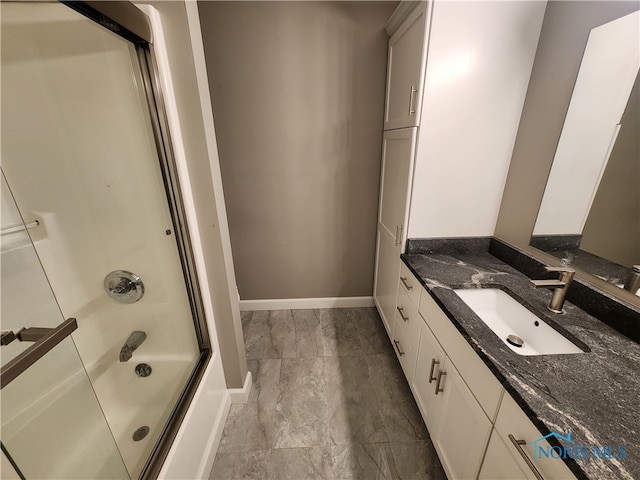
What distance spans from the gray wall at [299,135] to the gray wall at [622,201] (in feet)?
4.16

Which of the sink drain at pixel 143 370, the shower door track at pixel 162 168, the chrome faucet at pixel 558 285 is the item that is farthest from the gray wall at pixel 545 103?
the sink drain at pixel 143 370

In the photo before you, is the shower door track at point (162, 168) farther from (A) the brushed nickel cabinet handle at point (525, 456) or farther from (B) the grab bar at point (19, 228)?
(A) the brushed nickel cabinet handle at point (525, 456)

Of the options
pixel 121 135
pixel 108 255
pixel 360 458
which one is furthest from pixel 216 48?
pixel 360 458

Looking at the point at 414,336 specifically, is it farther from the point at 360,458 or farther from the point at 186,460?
the point at 186,460

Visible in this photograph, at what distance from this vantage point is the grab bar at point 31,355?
61 centimetres

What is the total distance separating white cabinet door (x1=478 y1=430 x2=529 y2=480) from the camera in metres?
0.72

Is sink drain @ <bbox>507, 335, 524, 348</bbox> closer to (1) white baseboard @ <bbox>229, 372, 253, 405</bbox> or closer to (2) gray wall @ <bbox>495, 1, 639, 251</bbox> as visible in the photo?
(2) gray wall @ <bbox>495, 1, 639, 251</bbox>

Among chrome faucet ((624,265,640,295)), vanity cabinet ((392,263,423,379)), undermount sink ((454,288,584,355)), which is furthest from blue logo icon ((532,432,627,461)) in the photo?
vanity cabinet ((392,263,423,379))

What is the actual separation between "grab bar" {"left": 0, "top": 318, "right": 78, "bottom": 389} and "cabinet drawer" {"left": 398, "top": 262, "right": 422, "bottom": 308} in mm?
1398

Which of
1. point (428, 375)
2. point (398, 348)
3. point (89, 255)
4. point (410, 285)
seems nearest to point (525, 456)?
point (428, 375)

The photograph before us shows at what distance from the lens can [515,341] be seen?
1075 millimetres

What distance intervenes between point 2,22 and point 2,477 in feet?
4.95

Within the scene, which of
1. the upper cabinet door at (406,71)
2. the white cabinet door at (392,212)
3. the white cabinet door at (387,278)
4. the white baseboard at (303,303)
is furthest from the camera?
the white baseboard at (303,303)

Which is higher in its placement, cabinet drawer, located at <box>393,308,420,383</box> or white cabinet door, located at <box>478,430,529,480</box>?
white cabinet door, located at <box>478,430,529,480</box>
